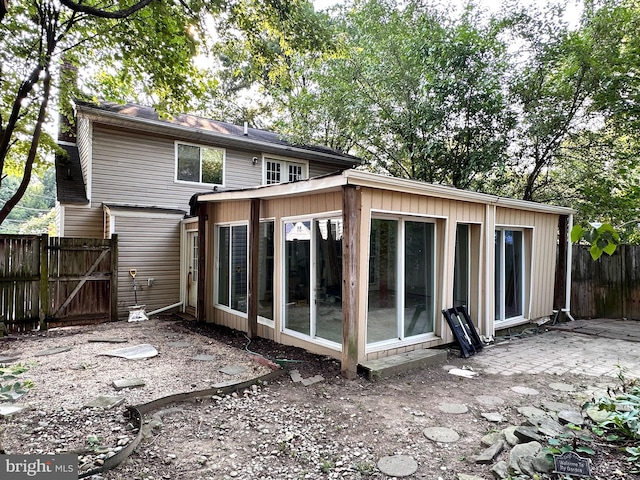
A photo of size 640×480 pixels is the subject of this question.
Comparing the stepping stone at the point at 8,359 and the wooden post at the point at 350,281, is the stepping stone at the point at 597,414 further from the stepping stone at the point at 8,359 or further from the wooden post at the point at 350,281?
the stepping stone at the point at 8,359

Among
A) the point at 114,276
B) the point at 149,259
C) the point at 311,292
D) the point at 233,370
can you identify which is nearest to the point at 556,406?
the point at 311,292

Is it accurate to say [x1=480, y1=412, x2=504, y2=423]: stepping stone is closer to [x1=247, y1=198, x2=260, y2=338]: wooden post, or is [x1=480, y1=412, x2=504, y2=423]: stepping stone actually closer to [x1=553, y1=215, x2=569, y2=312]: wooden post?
[x1=247, y1=198, x2=260, y2=338]: wooden post

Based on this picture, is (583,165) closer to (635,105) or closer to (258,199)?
(635,105)

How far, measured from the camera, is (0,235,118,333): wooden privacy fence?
604cm

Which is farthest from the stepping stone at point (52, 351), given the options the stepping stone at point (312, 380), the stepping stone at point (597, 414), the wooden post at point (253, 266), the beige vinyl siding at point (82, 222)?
the stepping stone at point (597, 414)

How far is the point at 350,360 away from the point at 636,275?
22.2 feet

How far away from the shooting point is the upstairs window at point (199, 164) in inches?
363

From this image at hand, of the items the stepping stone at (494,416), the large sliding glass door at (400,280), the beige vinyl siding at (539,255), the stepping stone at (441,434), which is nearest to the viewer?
the stepping stone at (441,434)

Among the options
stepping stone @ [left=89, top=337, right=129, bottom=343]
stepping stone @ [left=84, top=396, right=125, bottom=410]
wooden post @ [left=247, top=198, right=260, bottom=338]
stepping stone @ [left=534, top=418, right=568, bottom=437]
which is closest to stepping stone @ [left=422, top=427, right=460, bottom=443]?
stepping stone @ [left=534, top=418, right=568, bottom=437]

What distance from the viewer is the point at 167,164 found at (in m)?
8.96

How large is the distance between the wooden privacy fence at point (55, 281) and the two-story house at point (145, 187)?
2.68 feet

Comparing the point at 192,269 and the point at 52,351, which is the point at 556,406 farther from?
the point at 192,269

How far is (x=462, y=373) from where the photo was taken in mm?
4383

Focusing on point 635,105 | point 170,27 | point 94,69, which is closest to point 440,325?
point 170,27
